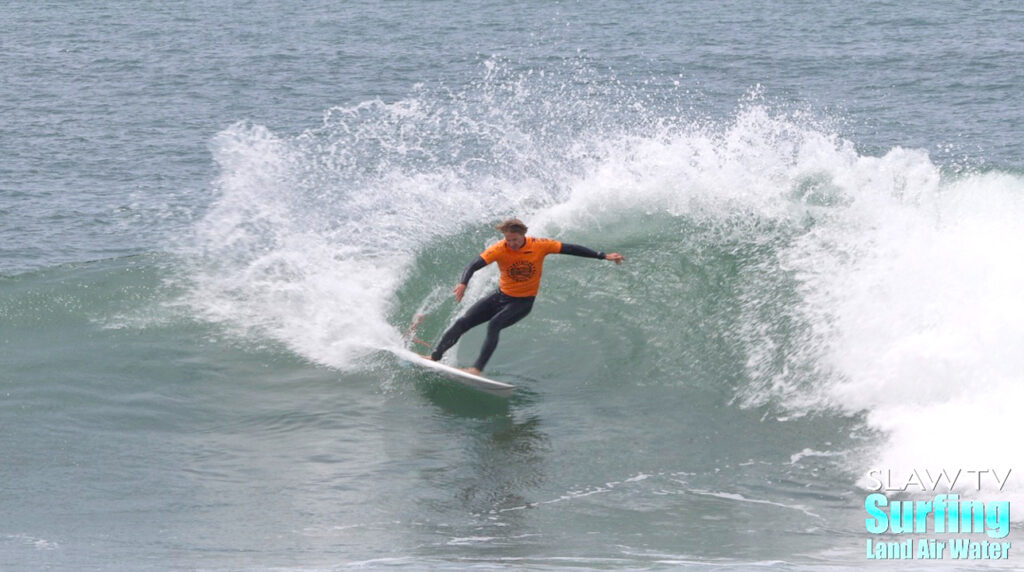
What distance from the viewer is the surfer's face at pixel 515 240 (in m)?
11.5

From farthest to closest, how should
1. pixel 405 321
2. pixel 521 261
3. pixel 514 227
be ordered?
pixel 405 321 → pixel 521 261 → pixel 514 227

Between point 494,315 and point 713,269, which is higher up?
point 713,269

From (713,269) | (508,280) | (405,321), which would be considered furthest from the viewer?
(713,269)

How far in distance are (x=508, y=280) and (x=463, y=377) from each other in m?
1.08

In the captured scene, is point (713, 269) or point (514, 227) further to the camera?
point (713, 269)

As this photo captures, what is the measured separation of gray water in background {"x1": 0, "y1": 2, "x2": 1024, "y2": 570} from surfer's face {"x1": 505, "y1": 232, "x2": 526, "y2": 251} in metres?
1.61

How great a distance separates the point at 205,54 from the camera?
104 ft

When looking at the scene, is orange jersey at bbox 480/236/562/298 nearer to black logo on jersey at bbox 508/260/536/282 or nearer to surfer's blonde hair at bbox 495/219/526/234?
black logo on jersey at bbox 508/260/536/282

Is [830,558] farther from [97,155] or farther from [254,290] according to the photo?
[97,155]

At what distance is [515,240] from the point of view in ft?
38.0

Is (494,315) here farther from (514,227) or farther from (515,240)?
(514,227)

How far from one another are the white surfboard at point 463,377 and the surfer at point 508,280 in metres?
0.16

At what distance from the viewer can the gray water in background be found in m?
9.30

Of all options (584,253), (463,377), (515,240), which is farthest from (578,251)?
(463,377)
